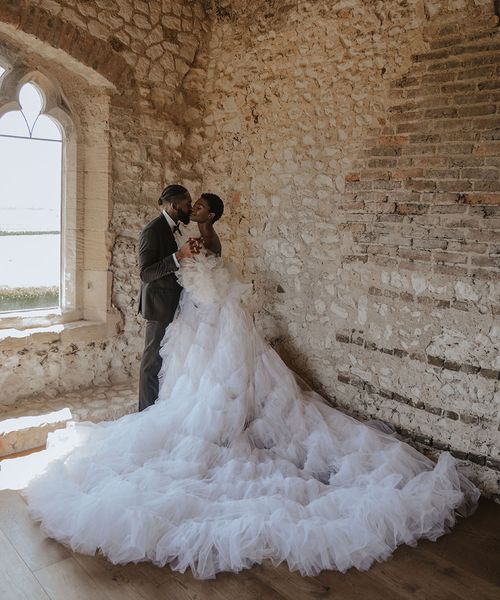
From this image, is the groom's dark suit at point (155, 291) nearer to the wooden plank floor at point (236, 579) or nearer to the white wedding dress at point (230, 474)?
the white wedding dress at point (230, 474)

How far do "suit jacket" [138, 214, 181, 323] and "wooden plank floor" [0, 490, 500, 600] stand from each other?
1691mm

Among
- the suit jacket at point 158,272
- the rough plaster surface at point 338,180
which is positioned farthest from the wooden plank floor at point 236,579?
the suit jacket at point 158,272

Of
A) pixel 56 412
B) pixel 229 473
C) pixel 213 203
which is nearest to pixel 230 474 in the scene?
pixel 229 473

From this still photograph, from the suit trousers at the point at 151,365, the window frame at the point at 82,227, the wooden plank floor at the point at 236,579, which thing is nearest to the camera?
the wooden plank floor at the point at 236,579

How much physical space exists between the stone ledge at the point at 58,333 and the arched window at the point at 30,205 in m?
0.28

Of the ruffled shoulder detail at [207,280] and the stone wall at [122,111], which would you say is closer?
the ruffled shoulder detail at [207,280]

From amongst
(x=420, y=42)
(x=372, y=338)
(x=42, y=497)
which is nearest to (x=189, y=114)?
(x=420, y=42)

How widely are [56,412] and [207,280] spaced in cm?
162

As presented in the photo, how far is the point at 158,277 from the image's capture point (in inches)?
155

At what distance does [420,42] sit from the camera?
3672mm

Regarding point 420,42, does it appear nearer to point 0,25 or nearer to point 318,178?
point 318,178

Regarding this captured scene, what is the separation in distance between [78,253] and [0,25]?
6.05 ft

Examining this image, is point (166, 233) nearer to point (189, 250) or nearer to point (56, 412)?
point (189, 250)

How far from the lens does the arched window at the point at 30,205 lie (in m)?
4.43
